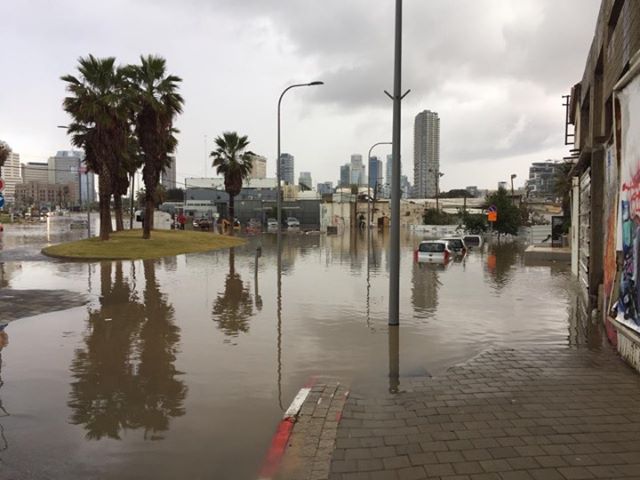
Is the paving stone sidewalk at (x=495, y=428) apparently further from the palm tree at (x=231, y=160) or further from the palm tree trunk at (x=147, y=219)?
the palm tree at (x=231, y=160)

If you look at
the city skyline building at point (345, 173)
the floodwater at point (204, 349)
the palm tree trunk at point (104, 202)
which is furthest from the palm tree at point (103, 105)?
the city skyline building at point (345, 173)

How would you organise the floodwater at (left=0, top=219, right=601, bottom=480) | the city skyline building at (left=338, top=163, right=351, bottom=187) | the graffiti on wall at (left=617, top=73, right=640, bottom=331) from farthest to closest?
the city skyline building at (left=338, top=163, right=351, bottom=187) → the graffiti on wall at (left=617, top=73, right=640, bottom=331) → the floodwater at (left=0, top=219, right=601, bottom=480)

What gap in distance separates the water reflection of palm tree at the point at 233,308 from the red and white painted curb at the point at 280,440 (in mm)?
4457

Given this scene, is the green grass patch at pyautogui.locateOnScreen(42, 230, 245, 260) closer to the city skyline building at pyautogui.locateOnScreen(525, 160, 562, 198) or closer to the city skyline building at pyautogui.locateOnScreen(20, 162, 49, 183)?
the city skyline building at pyautogui.locateOnScreen(20, 162, 49, 183)

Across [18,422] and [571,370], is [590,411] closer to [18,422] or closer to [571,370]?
[571,370]

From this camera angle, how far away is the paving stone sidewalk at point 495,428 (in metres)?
4.46

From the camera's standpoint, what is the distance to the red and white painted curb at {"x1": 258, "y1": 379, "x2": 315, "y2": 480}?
4.72 m

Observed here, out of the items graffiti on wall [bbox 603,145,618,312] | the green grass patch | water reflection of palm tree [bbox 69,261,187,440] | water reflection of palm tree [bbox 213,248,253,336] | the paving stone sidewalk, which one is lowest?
water reflection of palm tree [bbox 69,261,187,440]

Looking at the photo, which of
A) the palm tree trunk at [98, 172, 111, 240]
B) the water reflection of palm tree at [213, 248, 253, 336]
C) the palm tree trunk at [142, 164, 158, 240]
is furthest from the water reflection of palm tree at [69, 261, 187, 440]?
the palm tree trunk at [142, 164, 158, 240]

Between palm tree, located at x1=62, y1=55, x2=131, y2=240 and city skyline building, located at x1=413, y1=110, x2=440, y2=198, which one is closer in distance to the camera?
palm tree, located at x1=62, y1=55, x2=131, y2=240

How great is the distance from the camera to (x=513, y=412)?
5781 mm

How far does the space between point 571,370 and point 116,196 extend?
4034 cm

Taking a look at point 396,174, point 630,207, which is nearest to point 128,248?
point 396,174

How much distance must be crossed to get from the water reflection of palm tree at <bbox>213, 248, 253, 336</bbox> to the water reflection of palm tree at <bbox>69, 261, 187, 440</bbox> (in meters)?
1.10
